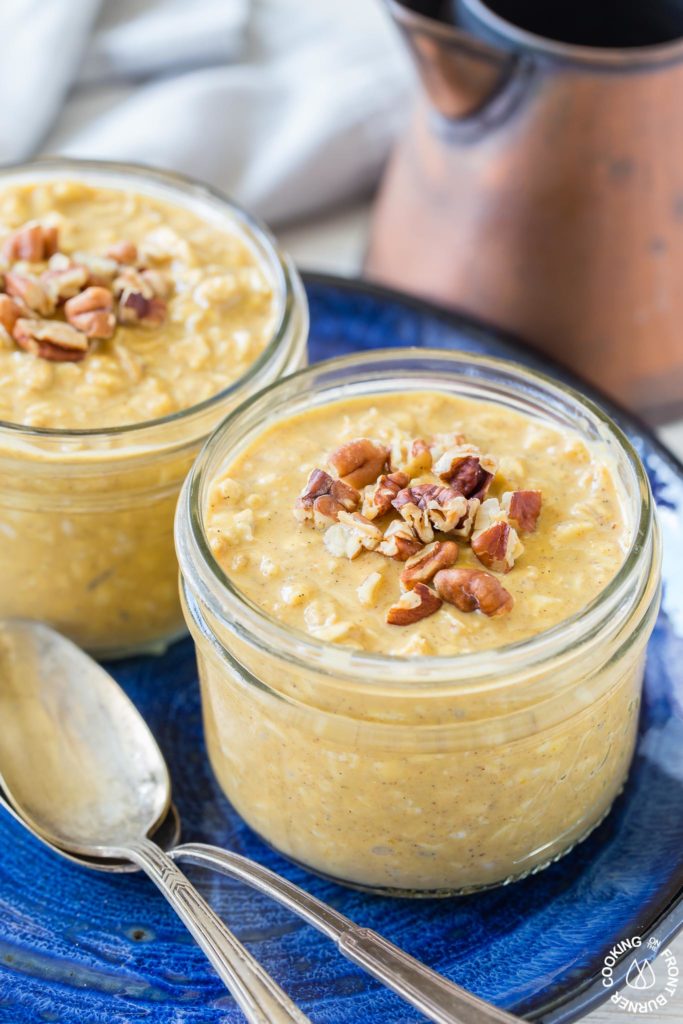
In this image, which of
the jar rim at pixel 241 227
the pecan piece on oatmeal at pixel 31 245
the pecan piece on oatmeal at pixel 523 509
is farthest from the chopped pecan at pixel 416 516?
the pecan piece on oatmeal at pixel 31 245

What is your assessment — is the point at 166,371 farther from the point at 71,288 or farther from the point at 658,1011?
the point at 658,1011

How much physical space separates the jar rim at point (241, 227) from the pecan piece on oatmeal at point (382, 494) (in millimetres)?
304

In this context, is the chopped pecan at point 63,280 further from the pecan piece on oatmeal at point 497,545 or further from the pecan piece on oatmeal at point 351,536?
the pecan piece on oatmeal at point 497,545

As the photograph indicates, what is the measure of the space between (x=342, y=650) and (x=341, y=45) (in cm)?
209

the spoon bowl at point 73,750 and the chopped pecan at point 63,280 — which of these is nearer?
the spoon bowl at point 73,750

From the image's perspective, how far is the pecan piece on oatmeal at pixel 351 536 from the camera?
5.55 feet

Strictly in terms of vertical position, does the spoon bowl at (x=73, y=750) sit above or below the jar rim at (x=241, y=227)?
below

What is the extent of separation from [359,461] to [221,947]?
2.05 feet

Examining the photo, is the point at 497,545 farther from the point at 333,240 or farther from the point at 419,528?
the point at 333,240

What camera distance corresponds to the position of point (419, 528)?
1688 millimetres

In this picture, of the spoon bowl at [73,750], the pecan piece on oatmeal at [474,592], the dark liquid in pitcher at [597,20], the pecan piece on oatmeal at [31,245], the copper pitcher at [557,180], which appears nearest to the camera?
the pecan piece on oatmeal at [474,592]

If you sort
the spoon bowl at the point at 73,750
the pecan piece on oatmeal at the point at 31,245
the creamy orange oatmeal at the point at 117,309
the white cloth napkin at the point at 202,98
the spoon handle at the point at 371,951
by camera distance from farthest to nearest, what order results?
the white cloth napkin at the point at 202,98 → the pecan piece on oatmeal at the point at 31,245 → the creamy orange oatmeal at the point at 117,309 → the spoon bowl at the point at 73,750 → the spoon handle at the point at 371,951

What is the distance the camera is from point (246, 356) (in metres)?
2.06

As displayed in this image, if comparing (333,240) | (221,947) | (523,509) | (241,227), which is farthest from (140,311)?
(333,240)
